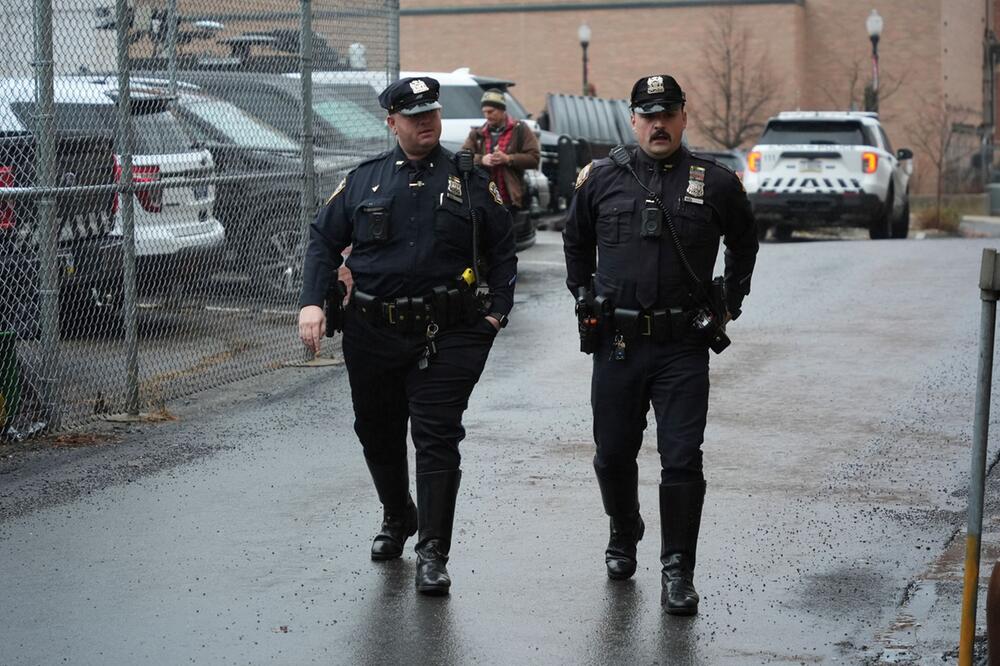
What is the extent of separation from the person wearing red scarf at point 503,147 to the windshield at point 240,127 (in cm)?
→ 204

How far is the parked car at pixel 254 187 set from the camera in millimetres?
11359

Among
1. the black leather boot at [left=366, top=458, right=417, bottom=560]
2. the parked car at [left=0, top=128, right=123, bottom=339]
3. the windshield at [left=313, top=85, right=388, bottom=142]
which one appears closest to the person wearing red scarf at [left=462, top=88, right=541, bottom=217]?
the windshield at [left=313, top=85, right=388, bottom=142]

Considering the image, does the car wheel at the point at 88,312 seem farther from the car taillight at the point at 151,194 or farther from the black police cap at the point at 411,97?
the black police cap at the point at 411,97

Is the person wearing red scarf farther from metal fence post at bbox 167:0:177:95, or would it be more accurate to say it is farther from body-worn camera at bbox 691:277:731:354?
body-worn camera at bbox 691:277:731:354

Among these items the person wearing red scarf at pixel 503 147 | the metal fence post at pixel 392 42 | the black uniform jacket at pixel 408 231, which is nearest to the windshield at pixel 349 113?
the metal fence post at pixel 392 42

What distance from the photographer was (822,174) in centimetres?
2100

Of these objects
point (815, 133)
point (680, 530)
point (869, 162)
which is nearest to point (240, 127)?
point (680, 530)

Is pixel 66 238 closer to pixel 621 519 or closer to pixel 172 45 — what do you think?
pixel 172 45

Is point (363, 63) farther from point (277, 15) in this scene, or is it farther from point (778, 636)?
point (778, 636)

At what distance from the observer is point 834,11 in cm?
5381

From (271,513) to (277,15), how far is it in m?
5.48

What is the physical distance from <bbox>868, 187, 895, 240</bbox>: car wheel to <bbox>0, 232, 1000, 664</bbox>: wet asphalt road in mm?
10558

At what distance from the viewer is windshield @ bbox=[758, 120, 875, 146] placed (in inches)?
845

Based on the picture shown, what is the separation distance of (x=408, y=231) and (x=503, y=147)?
804 centimetres
